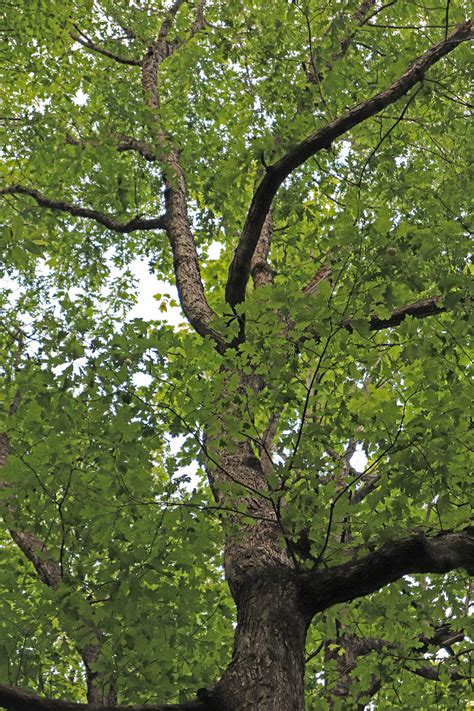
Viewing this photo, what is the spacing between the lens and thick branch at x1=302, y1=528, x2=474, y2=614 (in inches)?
148

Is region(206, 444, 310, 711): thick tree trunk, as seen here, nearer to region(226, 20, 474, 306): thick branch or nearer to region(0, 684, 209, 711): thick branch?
region(0, 684, 209, 711): thick branch

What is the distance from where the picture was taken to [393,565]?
12.5 feet

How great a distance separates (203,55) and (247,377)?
716 centimetres

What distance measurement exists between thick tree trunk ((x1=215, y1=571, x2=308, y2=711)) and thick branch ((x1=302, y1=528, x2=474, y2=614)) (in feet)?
0.67

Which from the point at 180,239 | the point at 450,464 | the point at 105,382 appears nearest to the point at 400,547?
the point at 450,464

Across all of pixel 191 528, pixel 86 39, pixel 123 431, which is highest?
pixel 86 39

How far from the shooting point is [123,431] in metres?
4.05

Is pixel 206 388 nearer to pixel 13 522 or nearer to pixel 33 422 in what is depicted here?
pixel 33 422

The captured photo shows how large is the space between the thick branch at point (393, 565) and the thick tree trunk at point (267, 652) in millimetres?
204

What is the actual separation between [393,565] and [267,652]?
3.21ft

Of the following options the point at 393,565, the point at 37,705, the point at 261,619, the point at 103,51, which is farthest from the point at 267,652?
the point at 103,51

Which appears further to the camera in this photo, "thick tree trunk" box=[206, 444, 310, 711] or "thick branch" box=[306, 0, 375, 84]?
"thick branch" box=[306, 0, 375, 84]

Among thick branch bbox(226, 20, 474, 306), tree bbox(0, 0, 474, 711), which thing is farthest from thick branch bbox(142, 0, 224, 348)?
thick branch bbox(226, 20, 474, 306)

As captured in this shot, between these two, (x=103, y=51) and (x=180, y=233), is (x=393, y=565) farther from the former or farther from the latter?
(x=103, y=51)
